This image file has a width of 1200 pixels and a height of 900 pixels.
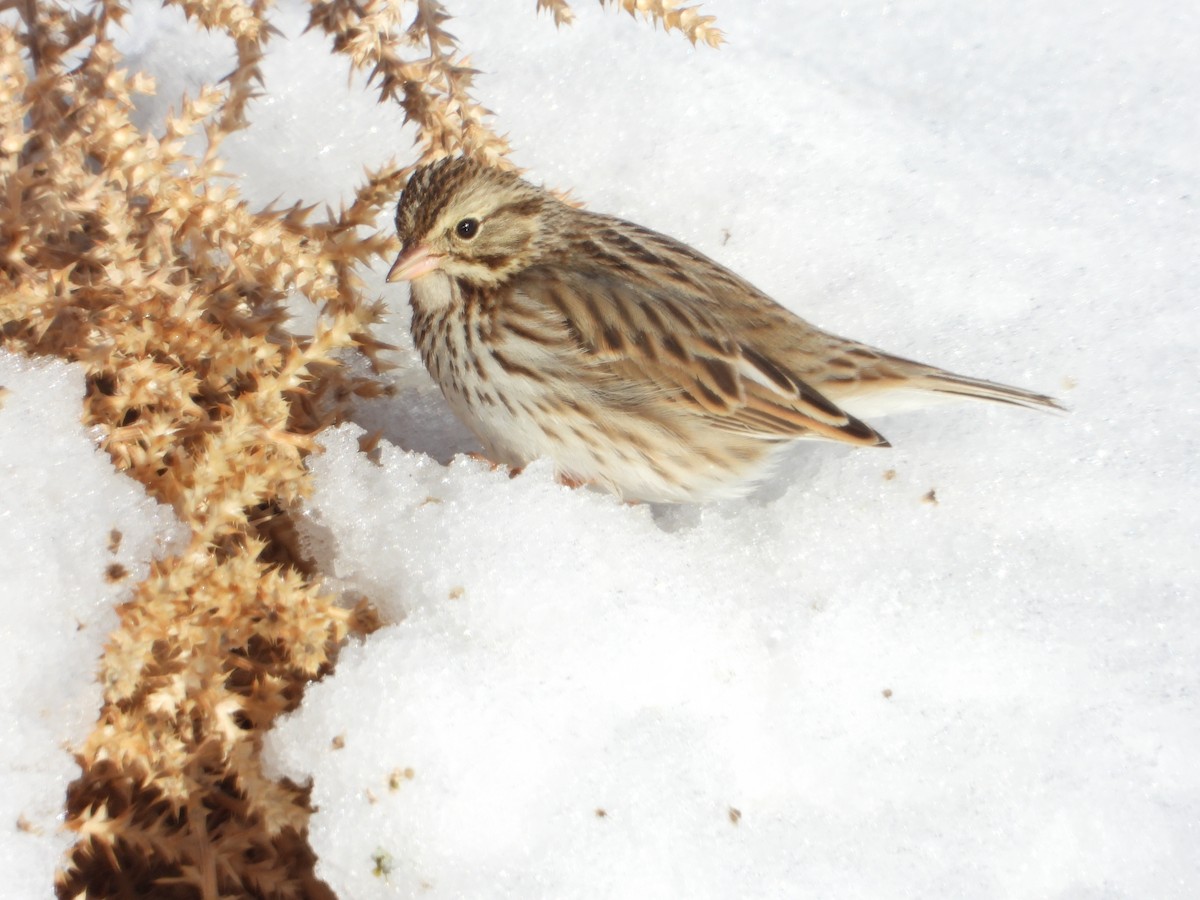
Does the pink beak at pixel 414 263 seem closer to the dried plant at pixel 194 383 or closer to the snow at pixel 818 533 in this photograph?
the dried plant at pixel 194 383

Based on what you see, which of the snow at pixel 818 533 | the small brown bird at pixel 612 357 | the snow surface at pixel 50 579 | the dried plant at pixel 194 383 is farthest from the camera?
the small brown bird at pixel 612 357

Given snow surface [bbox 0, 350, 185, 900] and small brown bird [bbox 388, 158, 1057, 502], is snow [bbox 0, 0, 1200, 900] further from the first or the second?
small brown bird [bbox 388, 158, 1057, 502]

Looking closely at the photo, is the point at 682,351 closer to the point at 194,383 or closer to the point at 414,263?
the point at 414,263

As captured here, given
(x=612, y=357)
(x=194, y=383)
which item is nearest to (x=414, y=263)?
(x=612, y=357)

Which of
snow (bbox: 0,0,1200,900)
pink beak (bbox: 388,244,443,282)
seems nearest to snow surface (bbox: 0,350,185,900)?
snow (bbox: 0,0,1200,900)

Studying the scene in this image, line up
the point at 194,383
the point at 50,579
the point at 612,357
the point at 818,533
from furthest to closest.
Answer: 1. the point at 818,533
2. the point at 612,357
3. the point at 194,383
4. the point at 50,579

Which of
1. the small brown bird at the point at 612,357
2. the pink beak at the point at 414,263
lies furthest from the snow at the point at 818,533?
the pink beak at the point at 414,263

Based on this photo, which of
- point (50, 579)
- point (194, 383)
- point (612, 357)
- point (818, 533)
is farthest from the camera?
point (818, 533)

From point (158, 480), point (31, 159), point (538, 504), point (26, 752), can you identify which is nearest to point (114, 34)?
point (31, 159)
